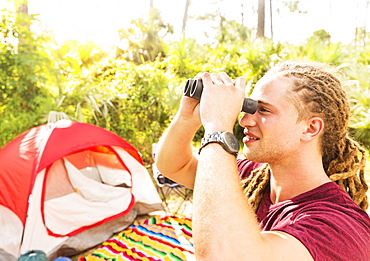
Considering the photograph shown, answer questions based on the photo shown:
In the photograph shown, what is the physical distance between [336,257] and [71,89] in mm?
4804

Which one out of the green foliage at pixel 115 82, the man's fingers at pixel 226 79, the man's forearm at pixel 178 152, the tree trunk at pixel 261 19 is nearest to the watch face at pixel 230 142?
the man's fingers at pixel 226 79

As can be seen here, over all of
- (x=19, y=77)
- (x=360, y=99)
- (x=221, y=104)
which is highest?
(x=221, y=104)

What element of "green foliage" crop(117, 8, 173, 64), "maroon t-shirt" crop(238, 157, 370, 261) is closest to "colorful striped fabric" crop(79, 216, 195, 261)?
"maroon t-shirt" crop(238, 157, 370, 261)

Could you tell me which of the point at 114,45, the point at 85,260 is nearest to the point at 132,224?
the point at 85,260

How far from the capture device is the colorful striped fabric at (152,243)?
3.39 meters

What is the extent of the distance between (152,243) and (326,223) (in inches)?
115

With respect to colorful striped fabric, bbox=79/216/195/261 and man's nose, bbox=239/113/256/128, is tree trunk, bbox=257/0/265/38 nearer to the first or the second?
colorful striped fabric, bbox=79/216/195/261

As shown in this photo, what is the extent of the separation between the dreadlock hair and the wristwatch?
0.33m

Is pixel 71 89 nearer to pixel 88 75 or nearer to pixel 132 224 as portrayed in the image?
pixel 88 75

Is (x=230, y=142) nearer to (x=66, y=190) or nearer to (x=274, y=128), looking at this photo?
(x=274, y=128)

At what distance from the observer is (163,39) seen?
10.8m

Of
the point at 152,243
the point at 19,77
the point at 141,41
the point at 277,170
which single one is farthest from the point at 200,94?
the point at 141,41

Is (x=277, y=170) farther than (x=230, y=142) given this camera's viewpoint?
Yes

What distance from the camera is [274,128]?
116 centimetres
